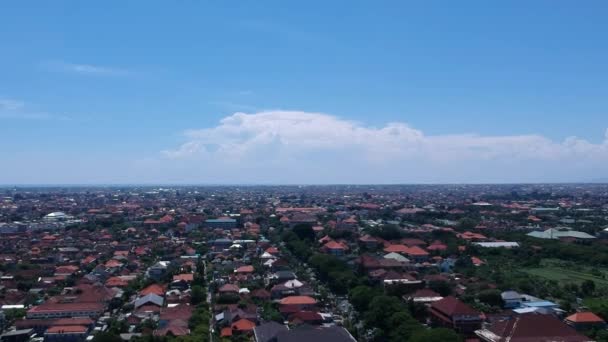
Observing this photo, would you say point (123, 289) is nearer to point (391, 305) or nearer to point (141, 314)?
point (141, 314)

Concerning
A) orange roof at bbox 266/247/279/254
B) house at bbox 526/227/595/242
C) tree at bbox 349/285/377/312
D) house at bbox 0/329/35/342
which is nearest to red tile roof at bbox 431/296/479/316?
tree at bbox 349/285/377/312

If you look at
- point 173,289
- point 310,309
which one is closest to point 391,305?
point 310,309

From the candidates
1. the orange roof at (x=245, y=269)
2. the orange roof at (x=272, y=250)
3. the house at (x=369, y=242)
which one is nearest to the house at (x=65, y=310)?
the orange roof at (x=245, y=269)

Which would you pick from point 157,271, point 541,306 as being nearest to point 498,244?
point 541,306

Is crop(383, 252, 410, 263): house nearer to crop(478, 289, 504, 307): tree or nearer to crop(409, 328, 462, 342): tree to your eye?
crop(478, 289, 504, 307): tree

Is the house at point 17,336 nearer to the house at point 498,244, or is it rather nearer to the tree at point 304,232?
the tree at point 304,232

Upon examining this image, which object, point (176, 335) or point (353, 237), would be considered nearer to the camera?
point (176, 335)
